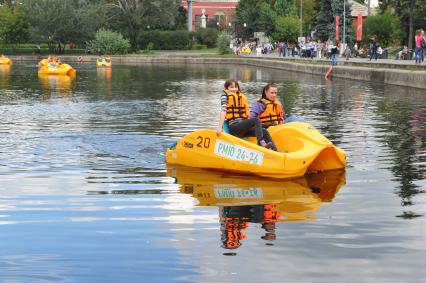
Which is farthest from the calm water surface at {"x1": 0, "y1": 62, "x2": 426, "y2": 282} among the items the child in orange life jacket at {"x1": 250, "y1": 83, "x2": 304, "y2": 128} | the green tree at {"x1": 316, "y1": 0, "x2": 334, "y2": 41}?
the green tree at {"x1": 316, "y1": 0, "x2": 334, "y2": 41}

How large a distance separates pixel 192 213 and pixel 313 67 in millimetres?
43816

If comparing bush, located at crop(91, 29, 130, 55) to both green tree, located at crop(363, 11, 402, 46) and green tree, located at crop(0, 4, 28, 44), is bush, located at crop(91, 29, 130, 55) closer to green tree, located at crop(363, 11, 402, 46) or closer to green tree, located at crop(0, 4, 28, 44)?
green tree, located at crop(0, 4, 28, 44)

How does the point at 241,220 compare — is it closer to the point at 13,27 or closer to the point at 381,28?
the point at 381,28

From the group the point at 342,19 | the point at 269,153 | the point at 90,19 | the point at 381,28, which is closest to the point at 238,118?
the point at 269,153

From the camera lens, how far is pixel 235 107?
1420 cm

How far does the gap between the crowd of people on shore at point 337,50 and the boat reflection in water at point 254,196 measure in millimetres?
26175

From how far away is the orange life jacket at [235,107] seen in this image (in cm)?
1420

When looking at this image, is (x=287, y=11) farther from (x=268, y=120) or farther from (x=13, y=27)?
(x=268, y=120)

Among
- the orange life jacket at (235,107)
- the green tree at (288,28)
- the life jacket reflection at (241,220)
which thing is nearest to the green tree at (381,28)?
the green tree at (288,28)

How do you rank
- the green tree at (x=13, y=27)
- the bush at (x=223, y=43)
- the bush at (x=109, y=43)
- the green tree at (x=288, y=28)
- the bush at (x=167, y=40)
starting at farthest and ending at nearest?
the green tree at (x=13, y=27)
the bush at (x=167, y=40)
the green tree at (x=288, y=28)
the bush at (x=109, y=43)
the bush at (x=223, y=43)

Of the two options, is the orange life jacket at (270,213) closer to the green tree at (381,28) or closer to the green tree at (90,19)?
the green tree at (381,28)

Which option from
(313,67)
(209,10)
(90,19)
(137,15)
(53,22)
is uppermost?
(209,10)

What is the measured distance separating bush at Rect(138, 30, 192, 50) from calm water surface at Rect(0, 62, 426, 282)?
83829mm

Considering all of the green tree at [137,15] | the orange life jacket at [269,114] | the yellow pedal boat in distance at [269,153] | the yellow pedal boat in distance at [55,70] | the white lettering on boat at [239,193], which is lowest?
the yellow pedal boat in distance at [55,70]
